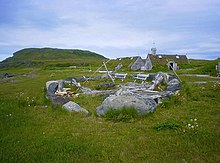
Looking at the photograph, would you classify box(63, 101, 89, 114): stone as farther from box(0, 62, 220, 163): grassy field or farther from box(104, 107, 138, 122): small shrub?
box(104, 107, 138, 122): small shrub

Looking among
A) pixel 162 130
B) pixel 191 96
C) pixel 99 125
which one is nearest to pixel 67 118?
pixel 99 125

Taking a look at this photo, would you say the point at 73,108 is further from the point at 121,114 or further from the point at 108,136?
the point at 108,136

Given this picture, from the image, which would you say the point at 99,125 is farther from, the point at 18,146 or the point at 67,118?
the point at 18,146

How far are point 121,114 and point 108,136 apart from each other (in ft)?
7.63

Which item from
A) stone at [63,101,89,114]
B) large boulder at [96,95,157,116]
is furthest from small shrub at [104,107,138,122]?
stone at [63,101,89,114]

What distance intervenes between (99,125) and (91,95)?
805 centimetres

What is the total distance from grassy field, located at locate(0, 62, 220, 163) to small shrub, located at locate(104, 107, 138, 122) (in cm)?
24

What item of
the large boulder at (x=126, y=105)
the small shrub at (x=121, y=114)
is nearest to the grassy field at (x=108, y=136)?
the small shrub at (x=121, y=114)

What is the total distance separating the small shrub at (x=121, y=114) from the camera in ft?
36.3

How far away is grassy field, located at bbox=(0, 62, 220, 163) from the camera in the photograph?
7.20 metres

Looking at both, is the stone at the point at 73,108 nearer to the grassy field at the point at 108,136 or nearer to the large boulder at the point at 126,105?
the grassy field at the point at 108,136

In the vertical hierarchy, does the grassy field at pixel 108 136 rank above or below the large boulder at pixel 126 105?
below

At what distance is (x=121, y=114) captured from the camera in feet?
36.8

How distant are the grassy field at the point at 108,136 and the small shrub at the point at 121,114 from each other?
241 mm
